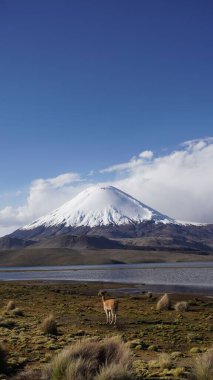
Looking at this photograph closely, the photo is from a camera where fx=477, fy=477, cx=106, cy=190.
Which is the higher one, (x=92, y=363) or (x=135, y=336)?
(x=92, y=363)

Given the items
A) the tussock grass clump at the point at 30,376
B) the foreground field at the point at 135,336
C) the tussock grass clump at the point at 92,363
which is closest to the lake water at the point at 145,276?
the foreground field at the point at 135,336

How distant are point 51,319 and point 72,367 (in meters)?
9.89

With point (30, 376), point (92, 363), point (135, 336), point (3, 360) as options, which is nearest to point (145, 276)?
point (135, 336)

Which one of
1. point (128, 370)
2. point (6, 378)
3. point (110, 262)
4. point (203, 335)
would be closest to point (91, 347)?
point (128, 370)

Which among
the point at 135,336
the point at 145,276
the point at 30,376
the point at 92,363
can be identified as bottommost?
the point at 145,276

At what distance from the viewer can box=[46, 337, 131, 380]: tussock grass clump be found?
10.2 meters

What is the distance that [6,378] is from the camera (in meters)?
11.4

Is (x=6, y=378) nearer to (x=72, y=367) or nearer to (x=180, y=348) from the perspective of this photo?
(x=72, y=367)

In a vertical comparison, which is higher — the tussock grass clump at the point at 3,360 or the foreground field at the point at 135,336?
the tussock grass clump at the point at 3,360

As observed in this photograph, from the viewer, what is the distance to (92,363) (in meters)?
11.3

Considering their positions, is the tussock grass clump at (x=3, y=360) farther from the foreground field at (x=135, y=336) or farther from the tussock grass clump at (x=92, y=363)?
the tussock grass clump at (x=92, y=363)

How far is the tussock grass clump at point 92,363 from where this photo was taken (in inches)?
403

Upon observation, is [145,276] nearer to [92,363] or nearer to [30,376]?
[92,363]

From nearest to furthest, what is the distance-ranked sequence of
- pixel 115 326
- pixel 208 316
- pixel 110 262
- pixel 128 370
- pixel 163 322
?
pixel 128 370 < pixel 115 326 < pixel 163 322 < pixel 208 316 < pixel 110 262
